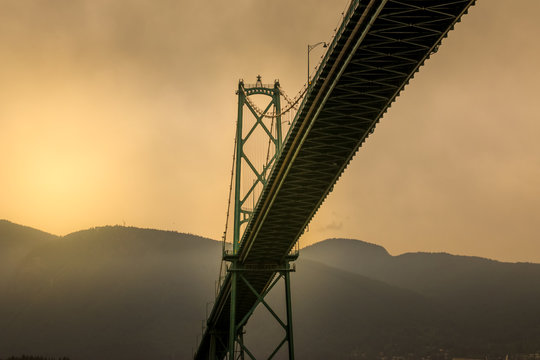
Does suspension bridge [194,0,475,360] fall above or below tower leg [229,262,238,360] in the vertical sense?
above

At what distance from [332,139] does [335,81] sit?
4601 millimetres

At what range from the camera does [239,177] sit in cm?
4044

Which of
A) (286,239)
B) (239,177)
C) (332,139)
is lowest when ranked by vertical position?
(286,239)

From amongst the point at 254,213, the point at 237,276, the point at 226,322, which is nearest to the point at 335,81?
the point at 254,213

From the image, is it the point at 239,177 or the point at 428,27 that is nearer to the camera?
the point at 428,27

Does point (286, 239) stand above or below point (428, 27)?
below

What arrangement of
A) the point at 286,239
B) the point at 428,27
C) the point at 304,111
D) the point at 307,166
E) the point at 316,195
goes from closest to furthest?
the point at 428,27 → the point at 304,111 → the point at 307,166 → the point at 316,195 → the point at 286,239

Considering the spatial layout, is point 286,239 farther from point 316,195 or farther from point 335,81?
point 335,81

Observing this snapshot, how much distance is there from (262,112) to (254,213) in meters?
11.2

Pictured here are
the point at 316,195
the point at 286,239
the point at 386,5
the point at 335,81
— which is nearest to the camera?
the point at 386,5

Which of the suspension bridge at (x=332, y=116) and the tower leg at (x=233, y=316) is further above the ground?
the suspension bridge at (x=332, y=116)

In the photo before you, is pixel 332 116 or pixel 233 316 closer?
pixel 332 116

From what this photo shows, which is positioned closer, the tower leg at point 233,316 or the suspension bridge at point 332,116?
the suspension bridge at point 332,116

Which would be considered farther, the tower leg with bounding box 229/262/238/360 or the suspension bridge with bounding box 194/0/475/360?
the tower leg with bounding box 229/262/238/360
